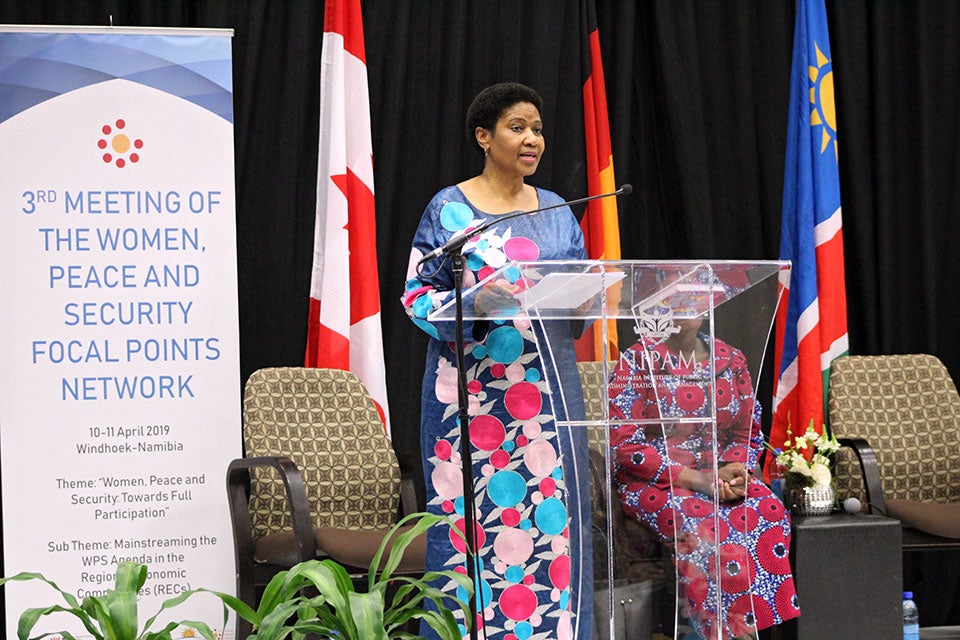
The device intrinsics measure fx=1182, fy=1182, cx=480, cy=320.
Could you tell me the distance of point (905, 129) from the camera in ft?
17.3

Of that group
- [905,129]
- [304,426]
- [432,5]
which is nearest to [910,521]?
[905,129]

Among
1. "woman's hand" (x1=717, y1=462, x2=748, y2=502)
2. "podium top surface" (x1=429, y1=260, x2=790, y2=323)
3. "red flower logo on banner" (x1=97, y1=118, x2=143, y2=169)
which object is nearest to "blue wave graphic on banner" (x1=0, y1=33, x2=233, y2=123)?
"red flower logo on banner" (x1=97, y1=118, x2=143, y2=169)

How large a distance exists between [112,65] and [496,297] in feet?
7.55

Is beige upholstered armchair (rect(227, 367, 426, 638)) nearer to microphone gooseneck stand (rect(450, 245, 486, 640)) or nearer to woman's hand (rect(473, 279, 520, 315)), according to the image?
microphone gooseneck stand (rect(450, 245, 486, 640))

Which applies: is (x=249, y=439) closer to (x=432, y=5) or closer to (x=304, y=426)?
(x=304, y=426)

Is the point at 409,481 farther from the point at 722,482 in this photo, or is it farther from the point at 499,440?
the point at 722,482

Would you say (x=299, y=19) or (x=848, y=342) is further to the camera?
(x=848, y=342)

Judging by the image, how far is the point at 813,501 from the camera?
410 cm

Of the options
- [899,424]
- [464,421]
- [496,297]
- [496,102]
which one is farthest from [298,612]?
[899,424]

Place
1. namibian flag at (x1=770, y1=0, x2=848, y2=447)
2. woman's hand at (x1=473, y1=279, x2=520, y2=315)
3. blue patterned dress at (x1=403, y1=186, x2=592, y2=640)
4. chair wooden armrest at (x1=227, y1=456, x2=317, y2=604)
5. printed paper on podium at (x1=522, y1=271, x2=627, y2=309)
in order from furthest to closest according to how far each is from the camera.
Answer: namibian flag at (x1=770, y1=0, x2=848, y2=447), chair wooden armrest at (x1=227, y1=456, x2=317, y2=604), blue patterned dress at (x1=403, y1=186, x2=592, y2=640), woman's hand at (x1=473, y1=279, x2=520, y2=315), printed paper on podium at (x1=522, y1=271, x2=627, y2=309)

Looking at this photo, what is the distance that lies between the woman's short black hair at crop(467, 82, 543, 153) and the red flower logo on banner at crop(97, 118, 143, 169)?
5.07 feet

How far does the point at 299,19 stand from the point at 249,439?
1.72 m

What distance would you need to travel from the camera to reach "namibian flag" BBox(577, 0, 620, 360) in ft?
15.8

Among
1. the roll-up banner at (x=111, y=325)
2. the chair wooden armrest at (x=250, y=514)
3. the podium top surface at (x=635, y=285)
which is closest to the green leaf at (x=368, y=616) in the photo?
the podium top surface at (x=635, y=285)
